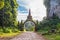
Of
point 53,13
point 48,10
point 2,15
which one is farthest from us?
point 48,10

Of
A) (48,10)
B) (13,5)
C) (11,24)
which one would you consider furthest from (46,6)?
(11,24)

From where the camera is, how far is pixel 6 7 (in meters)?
38.6

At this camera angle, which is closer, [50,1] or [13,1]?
[13,1]

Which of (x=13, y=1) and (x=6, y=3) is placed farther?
(x=13, y=1)

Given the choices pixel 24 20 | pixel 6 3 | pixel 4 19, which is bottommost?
pixel 24 20

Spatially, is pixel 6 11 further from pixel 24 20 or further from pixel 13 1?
pixel 24 20

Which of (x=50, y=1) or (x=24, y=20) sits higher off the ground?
(x=50, y=1)

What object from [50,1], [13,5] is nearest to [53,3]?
[50,1]

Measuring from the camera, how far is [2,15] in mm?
37906

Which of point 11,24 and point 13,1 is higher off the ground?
point 13,1

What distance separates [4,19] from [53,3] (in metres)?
19.5

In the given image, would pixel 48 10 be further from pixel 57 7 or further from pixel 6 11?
pixel 6 11

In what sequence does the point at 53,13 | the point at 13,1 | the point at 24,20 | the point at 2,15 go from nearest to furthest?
the point at 2,15
the point at 13,1
the point at 53,13
the point at 24,20

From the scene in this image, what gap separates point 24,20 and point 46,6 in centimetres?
1485
